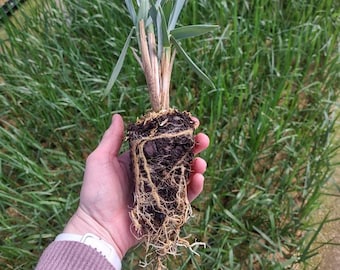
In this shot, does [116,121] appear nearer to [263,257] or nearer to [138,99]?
[138,99]

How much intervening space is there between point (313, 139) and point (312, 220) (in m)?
0.26

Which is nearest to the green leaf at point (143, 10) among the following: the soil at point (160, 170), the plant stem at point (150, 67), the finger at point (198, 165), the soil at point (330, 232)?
the plant stem at point (150, 67)

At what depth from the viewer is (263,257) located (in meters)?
1.34

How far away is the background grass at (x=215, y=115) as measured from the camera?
53.5 inches

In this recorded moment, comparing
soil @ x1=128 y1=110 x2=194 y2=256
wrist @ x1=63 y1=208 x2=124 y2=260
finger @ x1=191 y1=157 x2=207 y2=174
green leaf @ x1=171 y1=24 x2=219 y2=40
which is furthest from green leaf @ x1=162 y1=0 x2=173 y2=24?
wrist @ x1=63 y1=208 x2=124 y2=260

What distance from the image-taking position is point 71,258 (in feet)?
3.37

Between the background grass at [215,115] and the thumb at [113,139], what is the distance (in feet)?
0.95

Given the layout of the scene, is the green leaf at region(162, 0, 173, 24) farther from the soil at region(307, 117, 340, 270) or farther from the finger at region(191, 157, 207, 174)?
the soil at region(307, 117, 340, 270)

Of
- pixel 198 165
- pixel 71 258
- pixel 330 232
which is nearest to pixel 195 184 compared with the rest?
pixel 198 165

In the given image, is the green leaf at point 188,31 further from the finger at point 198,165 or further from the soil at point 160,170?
the finger at point 198,165

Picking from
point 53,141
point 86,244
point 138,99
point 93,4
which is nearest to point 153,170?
point 86,244

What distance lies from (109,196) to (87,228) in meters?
0.09

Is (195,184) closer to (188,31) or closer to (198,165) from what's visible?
(198,165)

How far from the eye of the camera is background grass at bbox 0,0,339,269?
136 centimetres
